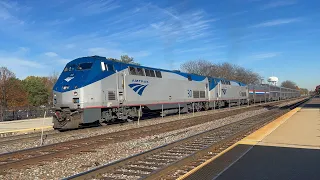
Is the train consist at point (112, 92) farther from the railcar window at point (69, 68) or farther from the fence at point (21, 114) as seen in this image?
the fence at point (21, 114)

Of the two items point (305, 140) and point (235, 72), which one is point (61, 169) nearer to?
point (305, 140)

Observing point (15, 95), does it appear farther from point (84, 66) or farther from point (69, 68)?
point (84, 66)

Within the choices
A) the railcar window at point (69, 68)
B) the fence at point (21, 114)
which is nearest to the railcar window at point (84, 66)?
the railcar window at point (69, 68)

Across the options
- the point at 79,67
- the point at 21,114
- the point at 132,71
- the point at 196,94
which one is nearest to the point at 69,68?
the point at 79,67

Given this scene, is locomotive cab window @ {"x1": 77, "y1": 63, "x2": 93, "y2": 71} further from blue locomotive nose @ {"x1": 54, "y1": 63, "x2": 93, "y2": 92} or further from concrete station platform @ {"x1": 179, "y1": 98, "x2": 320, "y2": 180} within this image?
concrete station platform @ {"x1": 179, "y1": 98, "x2": 320, "y2": 180}

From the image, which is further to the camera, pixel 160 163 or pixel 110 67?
pixel 110 67

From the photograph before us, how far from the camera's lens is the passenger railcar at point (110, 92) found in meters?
16.2

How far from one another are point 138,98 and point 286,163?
48.0ft

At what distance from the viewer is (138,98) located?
21031 mm

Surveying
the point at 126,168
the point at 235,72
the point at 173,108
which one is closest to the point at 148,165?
the point at 126,168

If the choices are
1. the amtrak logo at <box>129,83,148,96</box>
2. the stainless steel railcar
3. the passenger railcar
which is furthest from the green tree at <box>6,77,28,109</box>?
the amtrak logo at <box>129,83,148,96</box>

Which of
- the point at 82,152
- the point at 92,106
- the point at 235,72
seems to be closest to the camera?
the point at 82,152

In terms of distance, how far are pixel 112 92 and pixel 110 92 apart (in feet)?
0.65

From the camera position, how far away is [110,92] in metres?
18.1
